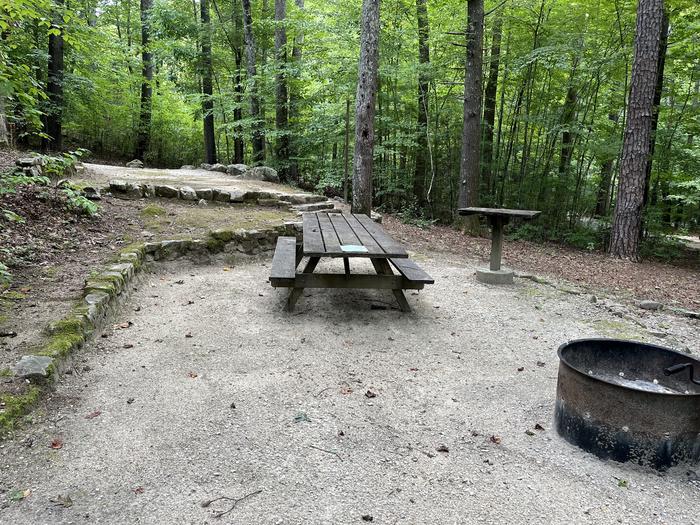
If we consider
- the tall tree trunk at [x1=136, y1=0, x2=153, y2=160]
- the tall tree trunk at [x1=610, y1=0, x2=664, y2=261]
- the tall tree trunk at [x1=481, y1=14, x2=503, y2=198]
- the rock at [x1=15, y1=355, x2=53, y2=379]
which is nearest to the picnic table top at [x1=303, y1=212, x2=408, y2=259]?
the rock at [x1=15, y1=355, x2=53, y2=379]

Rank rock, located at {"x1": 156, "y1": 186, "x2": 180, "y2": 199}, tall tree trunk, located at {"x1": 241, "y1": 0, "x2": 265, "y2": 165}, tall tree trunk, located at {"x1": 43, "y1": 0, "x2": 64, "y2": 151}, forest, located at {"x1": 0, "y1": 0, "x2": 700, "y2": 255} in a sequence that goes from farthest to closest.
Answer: tall tree trunk, located at {"x1": 241, "y1": 0, "x2": 265, "y2": 165} < tall tree trunk, located at {"x1": 43, "y1": 0, "x2": 64, "y2": 151} < forest, located at {"x1": 0, "y1": 0, "x2": 700, "y2": 255} < rock, located at {"x1": 156, "y1": 186, "x2": 180, "y2": 199}

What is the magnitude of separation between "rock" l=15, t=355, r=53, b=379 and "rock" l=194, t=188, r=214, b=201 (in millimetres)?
5135

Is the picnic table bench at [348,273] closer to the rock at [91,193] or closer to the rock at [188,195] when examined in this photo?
the rock at [91,193]

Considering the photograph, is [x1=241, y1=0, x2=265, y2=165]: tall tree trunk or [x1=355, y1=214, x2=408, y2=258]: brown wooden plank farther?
[x1=241, y1=0, x2=265, y2=165]: tall tree trunk

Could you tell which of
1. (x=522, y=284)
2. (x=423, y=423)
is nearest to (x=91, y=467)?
(x=423, y=423)

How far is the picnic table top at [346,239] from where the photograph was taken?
3.35 meters

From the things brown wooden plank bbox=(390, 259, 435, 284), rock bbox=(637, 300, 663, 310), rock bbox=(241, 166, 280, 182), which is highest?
rock bbox=(241, 166, 280, 182)

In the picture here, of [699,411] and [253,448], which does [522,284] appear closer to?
[699,411]

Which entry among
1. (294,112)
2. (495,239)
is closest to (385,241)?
(495,239)

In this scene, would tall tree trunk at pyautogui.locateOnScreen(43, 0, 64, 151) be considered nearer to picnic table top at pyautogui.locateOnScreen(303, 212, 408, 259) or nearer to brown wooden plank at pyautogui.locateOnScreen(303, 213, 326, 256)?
brown wooden plank at pyautogui.locateOnScreen(303, 213, 326, 256)

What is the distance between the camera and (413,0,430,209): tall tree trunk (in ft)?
32.4

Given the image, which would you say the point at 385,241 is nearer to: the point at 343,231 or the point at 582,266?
the point at 343,231

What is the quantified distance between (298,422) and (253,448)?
296mm

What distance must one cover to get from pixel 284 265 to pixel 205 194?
13.1 feet
